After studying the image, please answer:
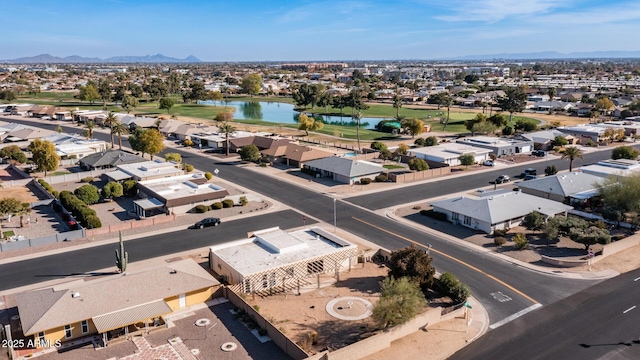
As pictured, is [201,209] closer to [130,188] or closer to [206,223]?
[206,223]

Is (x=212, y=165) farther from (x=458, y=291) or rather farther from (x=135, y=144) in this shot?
(x=458, y=291)

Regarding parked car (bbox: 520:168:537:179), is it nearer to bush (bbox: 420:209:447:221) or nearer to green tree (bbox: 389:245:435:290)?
bush (bbox: 420:209:447:221)

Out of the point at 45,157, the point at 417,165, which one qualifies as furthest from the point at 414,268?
the point at 45,157

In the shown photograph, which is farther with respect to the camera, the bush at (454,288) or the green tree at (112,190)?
the green tree at (112,190)

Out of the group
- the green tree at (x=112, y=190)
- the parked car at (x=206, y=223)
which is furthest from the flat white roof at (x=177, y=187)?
the parked car at (x=206, y=223)

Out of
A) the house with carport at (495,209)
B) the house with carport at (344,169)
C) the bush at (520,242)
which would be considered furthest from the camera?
the house with carport at (344,169)

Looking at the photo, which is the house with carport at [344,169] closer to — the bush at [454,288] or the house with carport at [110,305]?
the bush at [454,288]

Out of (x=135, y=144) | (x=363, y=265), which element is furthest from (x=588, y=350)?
(x=135, y=144)
